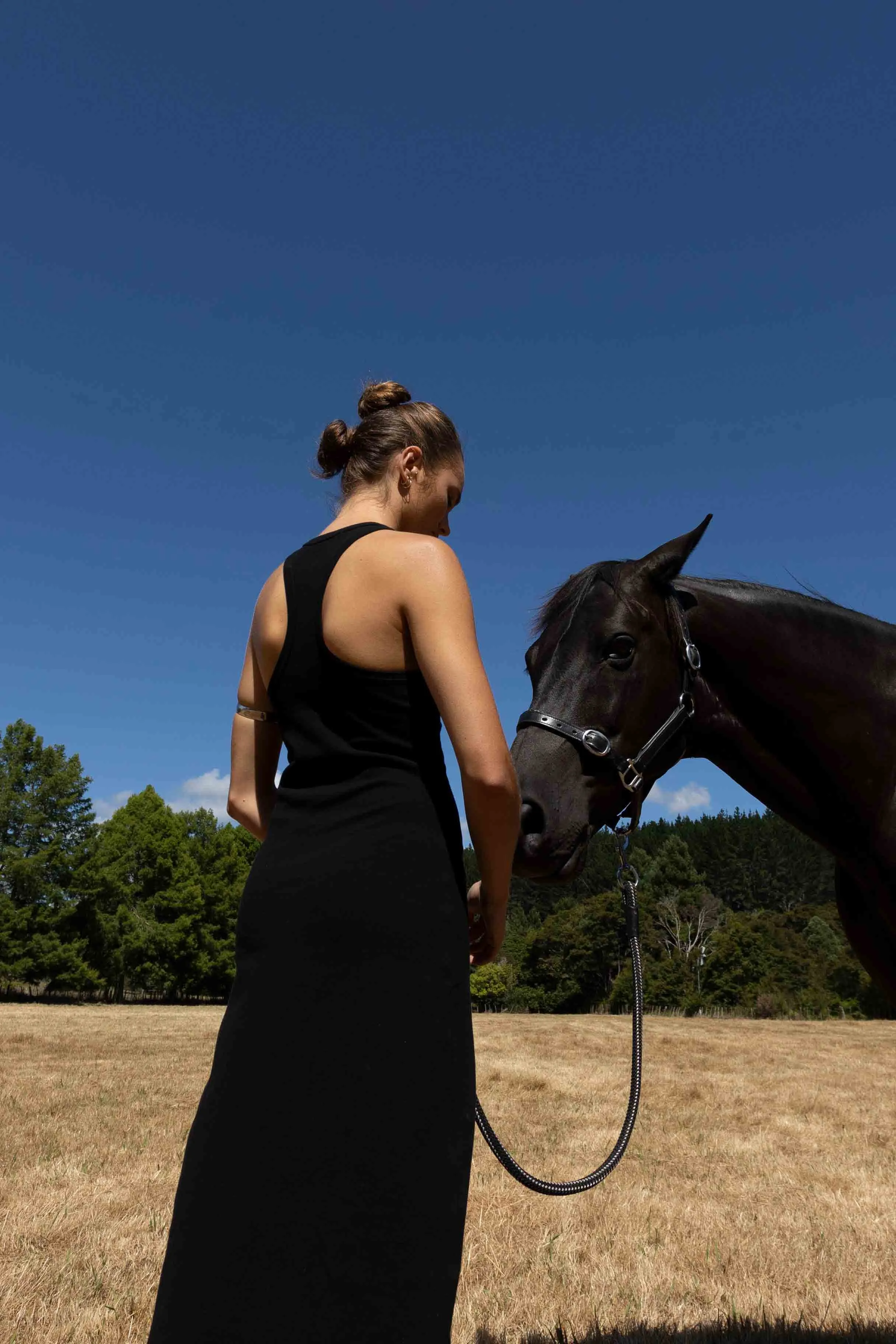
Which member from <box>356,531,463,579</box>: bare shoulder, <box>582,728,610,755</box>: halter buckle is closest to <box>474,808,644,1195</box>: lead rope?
<box>582,728,610,755</box>: halter buckle

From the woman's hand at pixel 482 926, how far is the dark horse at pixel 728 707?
83 cm

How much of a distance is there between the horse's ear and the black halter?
79mm

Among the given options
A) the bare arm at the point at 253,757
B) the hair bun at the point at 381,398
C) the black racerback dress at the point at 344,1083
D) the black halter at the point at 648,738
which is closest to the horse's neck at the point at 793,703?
the black halter at the point at 648,738

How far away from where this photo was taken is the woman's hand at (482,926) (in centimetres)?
195

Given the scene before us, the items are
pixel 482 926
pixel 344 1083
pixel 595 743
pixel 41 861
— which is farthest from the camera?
pixel 41 861

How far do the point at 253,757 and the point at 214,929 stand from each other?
2223 inches

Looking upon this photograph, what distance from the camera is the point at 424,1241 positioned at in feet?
5.31

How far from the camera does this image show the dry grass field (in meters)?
4.36

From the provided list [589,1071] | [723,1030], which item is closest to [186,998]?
[723,1030]

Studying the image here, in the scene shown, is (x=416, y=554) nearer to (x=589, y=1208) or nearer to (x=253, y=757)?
(x=253, y=757)

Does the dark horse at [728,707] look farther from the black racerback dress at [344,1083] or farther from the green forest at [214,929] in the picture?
the green forest at [214,929]

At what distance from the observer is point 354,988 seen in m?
1.67

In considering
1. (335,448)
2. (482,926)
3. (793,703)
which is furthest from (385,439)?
(793,703)

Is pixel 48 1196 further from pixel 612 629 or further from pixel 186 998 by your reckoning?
pixel 186 998
